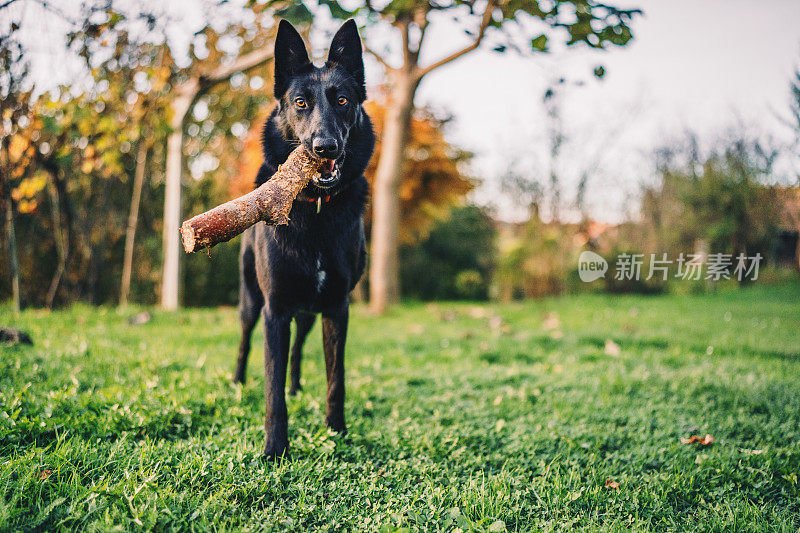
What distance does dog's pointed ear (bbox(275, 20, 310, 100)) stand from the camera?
95.3 inches

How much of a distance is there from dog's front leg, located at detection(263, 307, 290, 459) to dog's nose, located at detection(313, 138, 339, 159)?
2.83ft

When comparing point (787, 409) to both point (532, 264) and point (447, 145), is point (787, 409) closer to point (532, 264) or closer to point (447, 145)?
point (447, 145)

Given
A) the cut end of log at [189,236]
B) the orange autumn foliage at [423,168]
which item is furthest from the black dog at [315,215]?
the orange autumn foliage at [423,168]

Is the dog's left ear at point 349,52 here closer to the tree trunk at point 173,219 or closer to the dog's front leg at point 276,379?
the dog's front leg at point 276,379

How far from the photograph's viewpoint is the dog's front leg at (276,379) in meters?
2.25

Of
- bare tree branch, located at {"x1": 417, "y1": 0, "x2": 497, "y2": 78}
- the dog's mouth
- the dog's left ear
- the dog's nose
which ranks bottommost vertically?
the dog's mouth

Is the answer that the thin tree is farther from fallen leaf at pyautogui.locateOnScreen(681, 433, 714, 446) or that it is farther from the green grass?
fallen leaf at pyautogui.locateOnScreen(681, 433, 714, 446)

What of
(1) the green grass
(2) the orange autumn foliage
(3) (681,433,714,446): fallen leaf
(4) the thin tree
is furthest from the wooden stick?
(2) the orange autumn foliage

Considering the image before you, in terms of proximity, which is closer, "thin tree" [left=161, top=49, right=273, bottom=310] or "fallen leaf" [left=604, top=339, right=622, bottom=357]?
"fallen leaf" [left=604, top=339, right=622, bottom=357]

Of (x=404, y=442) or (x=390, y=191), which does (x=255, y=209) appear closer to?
(x=404, y=442)

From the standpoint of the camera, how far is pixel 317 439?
2.36m

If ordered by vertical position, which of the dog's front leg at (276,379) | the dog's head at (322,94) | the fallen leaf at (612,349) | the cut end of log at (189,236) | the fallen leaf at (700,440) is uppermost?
the dog's head at (322,94)

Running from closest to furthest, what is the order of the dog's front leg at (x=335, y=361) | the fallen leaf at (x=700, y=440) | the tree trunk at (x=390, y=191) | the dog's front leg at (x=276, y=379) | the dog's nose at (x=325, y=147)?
the dog's nose at (x=325, y=147), the dog's front leg at (x=276, y=379), the dog's front leg at (x=335, y=361), the fallen leaf at (x=700, y=440), the tree trunk at (x=390, y=191)

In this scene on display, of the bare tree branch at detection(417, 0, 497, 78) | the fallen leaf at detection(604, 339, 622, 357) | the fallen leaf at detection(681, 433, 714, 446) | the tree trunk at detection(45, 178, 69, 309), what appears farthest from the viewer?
the tree trunk at detection(45, 178, 69, 309)
